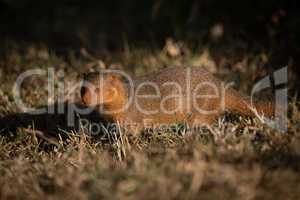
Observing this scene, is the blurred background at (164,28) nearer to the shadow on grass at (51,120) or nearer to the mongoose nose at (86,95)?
the shadow on grass at (51,120)

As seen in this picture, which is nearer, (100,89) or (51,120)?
(100,89)

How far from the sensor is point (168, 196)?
2496 millimetres

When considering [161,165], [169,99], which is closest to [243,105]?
[169,99]

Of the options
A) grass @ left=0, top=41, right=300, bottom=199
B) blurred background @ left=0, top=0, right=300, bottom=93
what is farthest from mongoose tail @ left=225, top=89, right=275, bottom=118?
blurred background @ left=0, top=0, right=300, bottom=93

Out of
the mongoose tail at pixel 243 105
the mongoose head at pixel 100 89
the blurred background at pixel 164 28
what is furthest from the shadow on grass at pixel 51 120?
the blurred background at pixel 164 28

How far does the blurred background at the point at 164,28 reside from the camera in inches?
228

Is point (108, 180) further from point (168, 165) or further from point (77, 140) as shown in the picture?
point (77, 140)

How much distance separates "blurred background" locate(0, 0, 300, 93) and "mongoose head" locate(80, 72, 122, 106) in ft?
5.75

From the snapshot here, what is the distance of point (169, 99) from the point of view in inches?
169

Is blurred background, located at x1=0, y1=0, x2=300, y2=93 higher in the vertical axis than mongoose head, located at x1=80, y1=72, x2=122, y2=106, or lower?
higher

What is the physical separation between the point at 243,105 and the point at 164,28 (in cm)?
276

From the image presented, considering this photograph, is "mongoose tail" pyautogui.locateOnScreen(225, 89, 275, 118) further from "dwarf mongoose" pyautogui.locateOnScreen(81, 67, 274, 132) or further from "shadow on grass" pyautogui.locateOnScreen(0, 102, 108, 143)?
"shadow on grass" pyautogui.locateOnScreen(0, 102, 108, 143)

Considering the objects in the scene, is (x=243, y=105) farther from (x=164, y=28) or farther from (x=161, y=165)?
(x=164, y=28)

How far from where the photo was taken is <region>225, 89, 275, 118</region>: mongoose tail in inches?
159
